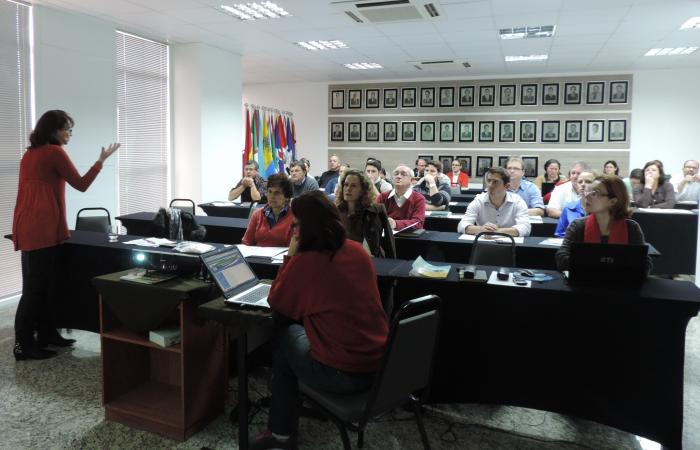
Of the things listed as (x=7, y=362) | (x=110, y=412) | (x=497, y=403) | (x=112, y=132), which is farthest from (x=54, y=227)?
(x=112, y=132)

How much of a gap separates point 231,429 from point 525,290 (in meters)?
1.59

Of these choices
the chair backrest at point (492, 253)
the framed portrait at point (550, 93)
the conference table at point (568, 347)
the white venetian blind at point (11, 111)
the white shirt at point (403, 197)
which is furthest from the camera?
the framed portrait at point (550, 93)

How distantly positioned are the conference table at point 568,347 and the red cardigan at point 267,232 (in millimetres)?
1059

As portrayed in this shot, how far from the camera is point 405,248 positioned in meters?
4.39

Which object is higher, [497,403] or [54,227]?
[54,227]

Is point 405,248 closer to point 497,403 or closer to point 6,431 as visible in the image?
point 497,403

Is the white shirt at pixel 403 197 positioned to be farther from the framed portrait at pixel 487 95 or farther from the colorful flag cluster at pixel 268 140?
the framed portrait at pixel 487 95

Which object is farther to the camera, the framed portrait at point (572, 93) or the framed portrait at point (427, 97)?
the framed portrait at point (427, 97)

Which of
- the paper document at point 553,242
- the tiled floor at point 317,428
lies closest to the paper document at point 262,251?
the tiled floor at point 317,428

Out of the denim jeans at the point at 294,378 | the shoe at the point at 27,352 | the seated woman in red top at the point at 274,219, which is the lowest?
the shoe at the point at 27,352

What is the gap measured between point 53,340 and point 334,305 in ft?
8.63

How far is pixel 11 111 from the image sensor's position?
533 cm

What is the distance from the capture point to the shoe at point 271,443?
2.29 m

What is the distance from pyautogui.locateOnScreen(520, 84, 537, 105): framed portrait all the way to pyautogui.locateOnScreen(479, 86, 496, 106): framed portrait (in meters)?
0.51
